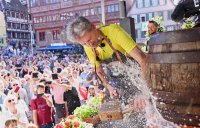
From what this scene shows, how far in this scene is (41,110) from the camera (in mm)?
5898

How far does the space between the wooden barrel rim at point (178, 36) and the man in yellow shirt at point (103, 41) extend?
42cm

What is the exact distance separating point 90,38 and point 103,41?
8.1 inches

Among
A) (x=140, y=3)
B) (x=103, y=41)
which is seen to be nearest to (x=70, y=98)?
(x=103, y=41)

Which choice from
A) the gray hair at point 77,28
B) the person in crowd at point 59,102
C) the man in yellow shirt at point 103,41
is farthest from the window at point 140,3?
the gray hair at point 77,28

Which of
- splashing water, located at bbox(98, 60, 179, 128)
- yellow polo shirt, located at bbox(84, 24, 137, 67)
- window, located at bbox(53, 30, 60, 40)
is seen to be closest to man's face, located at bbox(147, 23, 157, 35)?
splashing water, located at bbox(98, 60, 179, 128)

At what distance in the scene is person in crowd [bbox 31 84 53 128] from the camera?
589 centimetres

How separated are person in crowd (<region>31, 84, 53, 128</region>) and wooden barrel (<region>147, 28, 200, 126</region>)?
4.74 meters

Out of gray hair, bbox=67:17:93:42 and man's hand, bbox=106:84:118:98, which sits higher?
gray hair, bbox=67:17:93:42

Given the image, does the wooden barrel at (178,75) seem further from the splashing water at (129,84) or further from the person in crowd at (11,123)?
the person in crowd at (11,123)

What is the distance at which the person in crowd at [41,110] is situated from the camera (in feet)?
19.3

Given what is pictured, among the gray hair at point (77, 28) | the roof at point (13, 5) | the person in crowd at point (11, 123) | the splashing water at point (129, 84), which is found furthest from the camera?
the roof at point (13, 5)

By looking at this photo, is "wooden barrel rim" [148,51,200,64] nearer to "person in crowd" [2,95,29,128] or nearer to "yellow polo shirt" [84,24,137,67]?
"yellow polo shirt" [84,24,137,67]

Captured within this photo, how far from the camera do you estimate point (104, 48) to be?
2275 mm

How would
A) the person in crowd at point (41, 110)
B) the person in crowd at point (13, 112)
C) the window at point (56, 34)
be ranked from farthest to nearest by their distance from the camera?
the window at point (56, 34) → the person in crowd at point (41, 110) → the person in crowd at point (13, 112)
